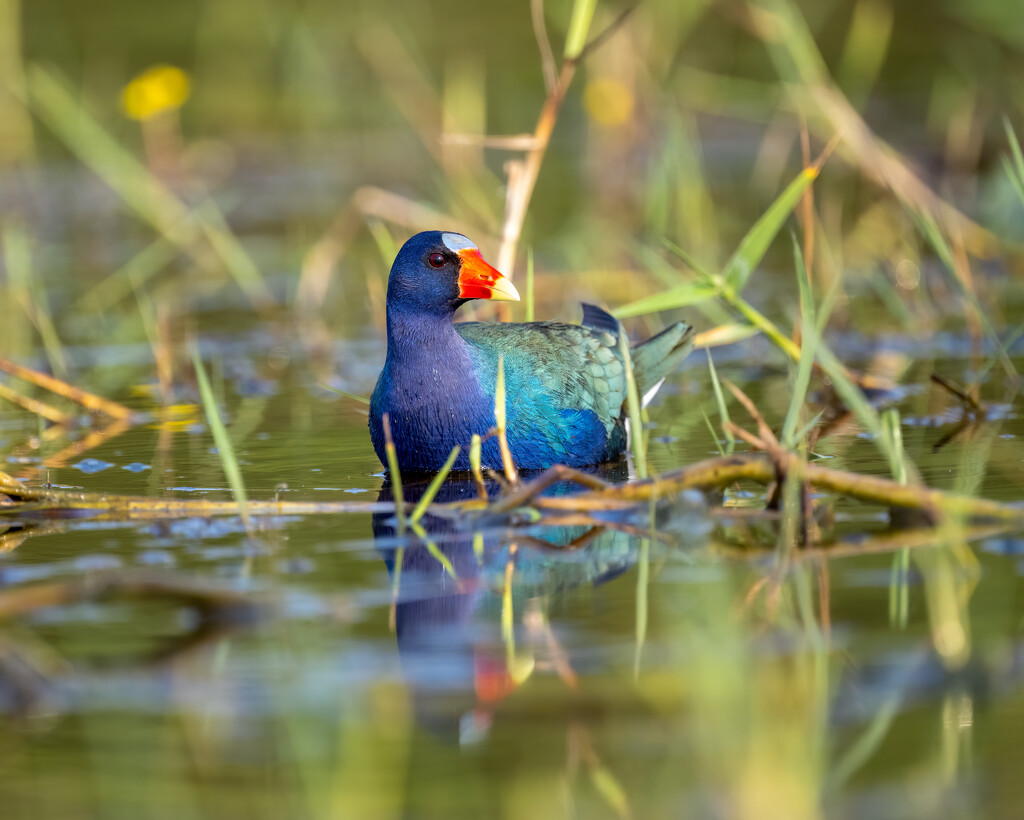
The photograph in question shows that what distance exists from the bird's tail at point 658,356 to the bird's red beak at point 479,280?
66 cm

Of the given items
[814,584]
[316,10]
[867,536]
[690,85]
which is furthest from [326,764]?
[316,10]

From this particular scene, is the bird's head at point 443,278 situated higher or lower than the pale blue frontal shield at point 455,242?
lower

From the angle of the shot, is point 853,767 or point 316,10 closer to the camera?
point 853,767

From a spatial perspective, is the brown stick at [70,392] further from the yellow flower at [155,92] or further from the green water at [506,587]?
the yellow flower at [155,92]

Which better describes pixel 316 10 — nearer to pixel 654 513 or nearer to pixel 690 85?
pixel 690 85

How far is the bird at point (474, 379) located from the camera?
4.90 meters

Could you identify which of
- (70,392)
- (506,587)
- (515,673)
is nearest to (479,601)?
(506,587)

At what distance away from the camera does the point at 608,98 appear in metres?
12.0

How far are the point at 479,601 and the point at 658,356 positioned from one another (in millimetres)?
2242

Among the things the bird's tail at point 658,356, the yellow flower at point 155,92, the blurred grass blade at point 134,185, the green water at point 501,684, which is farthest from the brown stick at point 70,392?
the yellow flower at point 155,92

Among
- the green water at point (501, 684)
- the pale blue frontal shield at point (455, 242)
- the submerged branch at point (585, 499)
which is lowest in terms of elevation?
the green water at point (501, 684)

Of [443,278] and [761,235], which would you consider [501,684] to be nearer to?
[761,235]

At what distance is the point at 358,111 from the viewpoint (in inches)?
582

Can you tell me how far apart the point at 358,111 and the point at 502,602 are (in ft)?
38.7
